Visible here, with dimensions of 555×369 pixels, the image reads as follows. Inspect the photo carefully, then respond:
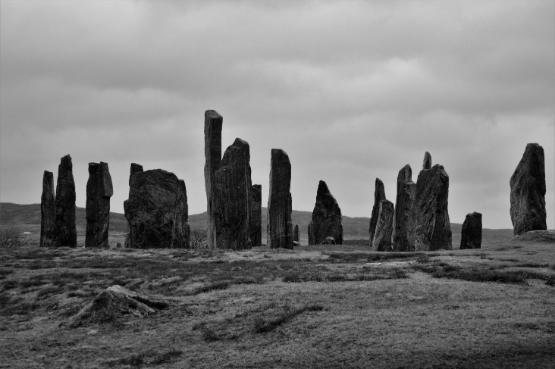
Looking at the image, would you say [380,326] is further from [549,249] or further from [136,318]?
[549,249]

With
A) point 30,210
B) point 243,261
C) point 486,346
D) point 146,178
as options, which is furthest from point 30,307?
point 30,210

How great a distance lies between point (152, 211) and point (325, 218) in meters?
18.1

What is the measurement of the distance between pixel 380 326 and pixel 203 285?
7977 mm

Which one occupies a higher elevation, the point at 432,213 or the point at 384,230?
the point at 432,213

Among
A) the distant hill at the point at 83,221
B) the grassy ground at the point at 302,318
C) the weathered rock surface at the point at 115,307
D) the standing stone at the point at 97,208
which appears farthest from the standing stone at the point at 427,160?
the distant hill at the point at 83,221

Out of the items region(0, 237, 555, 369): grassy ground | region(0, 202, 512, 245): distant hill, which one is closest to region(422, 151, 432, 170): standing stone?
region(0, 237, 555, 369): grassy ground

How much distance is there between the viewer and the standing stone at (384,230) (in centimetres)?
4431

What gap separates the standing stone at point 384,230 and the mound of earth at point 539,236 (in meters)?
9.40

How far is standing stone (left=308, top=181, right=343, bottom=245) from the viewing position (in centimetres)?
5328

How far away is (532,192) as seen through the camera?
39281 mm

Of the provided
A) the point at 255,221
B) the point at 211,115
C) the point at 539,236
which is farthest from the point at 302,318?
the point at 255,221

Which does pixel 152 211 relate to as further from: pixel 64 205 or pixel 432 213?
pixel 432 213

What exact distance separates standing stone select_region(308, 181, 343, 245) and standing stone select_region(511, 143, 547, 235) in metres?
16.3

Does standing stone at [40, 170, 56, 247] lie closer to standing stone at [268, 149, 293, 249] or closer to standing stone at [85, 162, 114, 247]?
standing stone at [85, 162, 114, 247]
